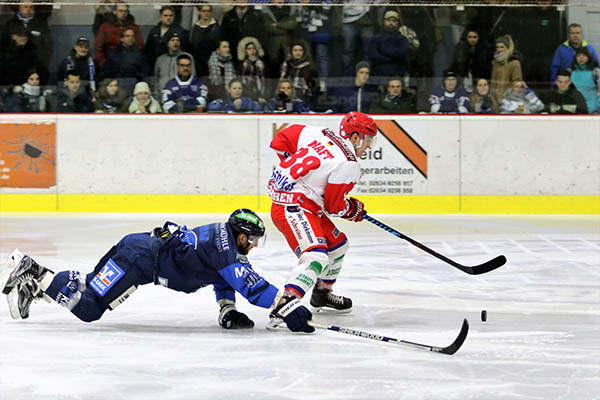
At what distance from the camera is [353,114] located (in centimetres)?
478

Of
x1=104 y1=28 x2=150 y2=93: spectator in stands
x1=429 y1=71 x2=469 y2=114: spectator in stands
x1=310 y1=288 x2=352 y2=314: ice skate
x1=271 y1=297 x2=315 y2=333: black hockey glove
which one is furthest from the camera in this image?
x1=104 y1=28 x2=150 y2=93: spectator in stands

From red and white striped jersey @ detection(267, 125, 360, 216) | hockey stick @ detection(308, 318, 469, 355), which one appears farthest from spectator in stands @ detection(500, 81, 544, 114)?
hockey stick @ detection(308, 318, 469, 355)

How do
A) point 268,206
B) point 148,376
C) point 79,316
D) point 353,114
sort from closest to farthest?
point 148,376, point 79,316, point 353,114, point 268,206

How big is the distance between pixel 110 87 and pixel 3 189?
1.51 m

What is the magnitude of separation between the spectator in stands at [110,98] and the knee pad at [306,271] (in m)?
5.79

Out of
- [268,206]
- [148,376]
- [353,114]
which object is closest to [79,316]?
[148,376]

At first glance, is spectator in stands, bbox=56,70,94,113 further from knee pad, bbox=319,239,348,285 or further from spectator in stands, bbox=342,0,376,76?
knee pad, bbox=319,239,348,285

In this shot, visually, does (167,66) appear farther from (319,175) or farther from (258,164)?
(319,175)

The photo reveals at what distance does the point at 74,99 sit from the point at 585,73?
17.4ft

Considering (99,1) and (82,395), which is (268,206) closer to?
(99,1)

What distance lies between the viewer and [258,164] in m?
9.71

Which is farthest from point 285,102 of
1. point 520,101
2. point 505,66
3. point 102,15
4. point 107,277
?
point 107,277

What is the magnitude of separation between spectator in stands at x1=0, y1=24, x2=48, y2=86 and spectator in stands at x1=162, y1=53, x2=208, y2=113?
4.38 ft

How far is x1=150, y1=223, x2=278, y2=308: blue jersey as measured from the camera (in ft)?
14.0
